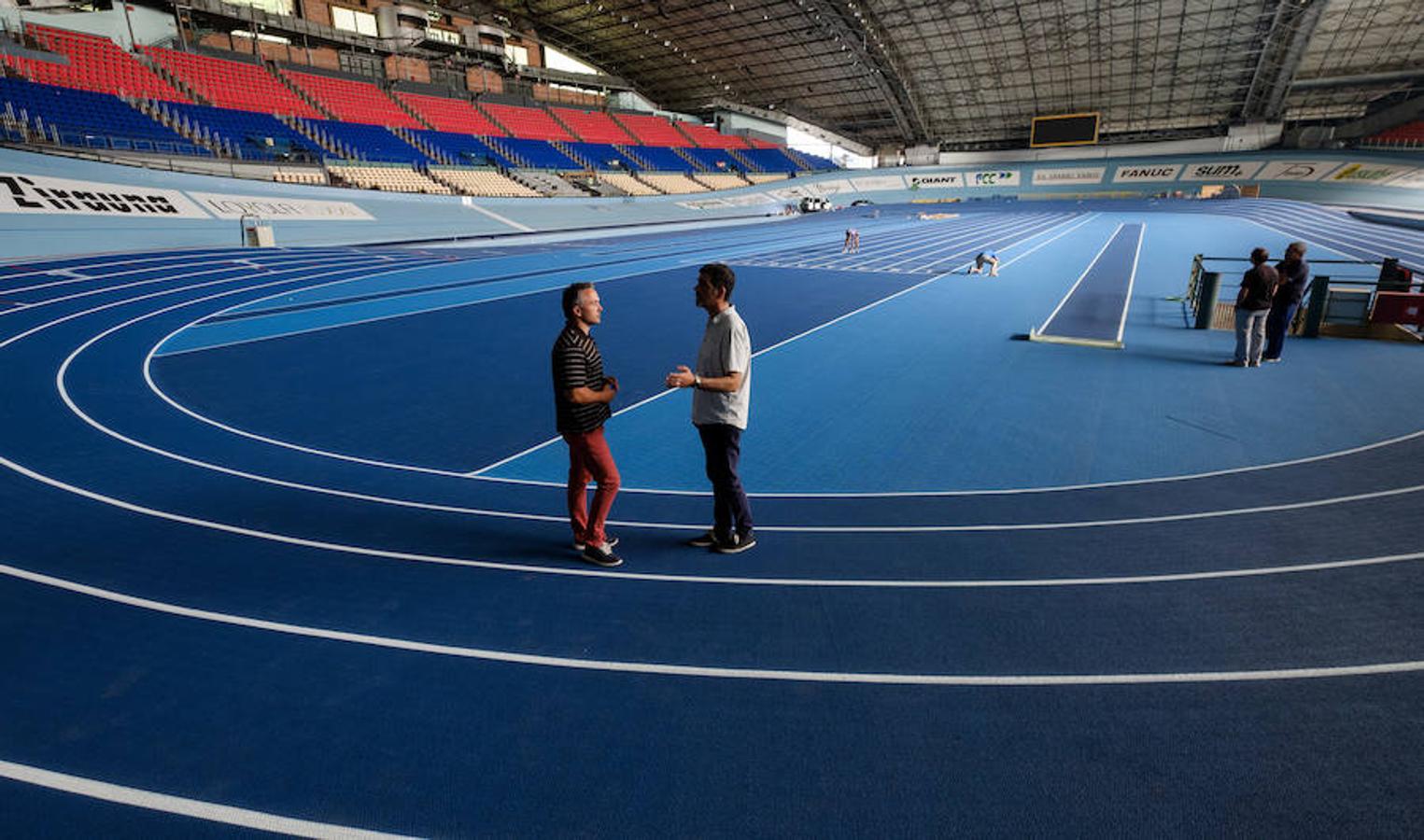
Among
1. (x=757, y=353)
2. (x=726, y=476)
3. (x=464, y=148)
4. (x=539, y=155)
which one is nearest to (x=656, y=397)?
(x=757, y=353)

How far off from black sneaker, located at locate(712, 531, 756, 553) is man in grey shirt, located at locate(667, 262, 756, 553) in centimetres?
20

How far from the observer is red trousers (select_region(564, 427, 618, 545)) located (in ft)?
13.8

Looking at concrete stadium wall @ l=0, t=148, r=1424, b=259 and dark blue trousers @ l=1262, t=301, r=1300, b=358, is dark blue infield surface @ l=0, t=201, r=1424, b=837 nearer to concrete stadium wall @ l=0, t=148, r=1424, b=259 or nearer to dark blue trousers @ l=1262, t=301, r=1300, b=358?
dark blue trousers @ l=1262, t=301, r=1300, b=358

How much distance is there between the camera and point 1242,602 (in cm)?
363

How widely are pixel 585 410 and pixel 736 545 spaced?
1.49m

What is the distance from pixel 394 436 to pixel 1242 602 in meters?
7.44

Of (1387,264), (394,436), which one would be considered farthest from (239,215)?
(1387,264)

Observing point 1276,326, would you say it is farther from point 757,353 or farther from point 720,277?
point 720,277

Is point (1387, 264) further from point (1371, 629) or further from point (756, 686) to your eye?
point (756, 686)

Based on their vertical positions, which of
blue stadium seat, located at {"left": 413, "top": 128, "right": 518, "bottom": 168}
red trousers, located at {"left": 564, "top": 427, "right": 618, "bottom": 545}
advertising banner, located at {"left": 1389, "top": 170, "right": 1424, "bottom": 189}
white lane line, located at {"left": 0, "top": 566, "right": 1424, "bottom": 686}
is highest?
blue stadium seat, located at {"left": 413, "top": 128, "right": 518, "bottom": 168}

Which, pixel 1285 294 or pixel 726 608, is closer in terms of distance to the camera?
pixel 726 608

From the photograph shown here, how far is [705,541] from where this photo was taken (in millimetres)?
4785

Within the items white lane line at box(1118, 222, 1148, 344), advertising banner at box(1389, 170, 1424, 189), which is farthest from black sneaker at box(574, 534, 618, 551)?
advertising banner at box(1389, 170, 1424, 189)

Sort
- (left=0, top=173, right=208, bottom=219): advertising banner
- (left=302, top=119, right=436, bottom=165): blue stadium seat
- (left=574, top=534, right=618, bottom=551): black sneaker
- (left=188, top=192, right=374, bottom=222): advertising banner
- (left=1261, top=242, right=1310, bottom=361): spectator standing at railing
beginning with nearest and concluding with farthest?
(left=574, top=534, right=618, bottom=551): black sneaker, (left=1261, top=242, right=1310, bottom=361): spectator standing at railing, (left=0, top=173, right=208, bottom=219): advertising banner, (left=188, top=192, right=374, bottom=222): advertising banner, (left=302, top=119, right=436, bottom=165): blue stadium seat
